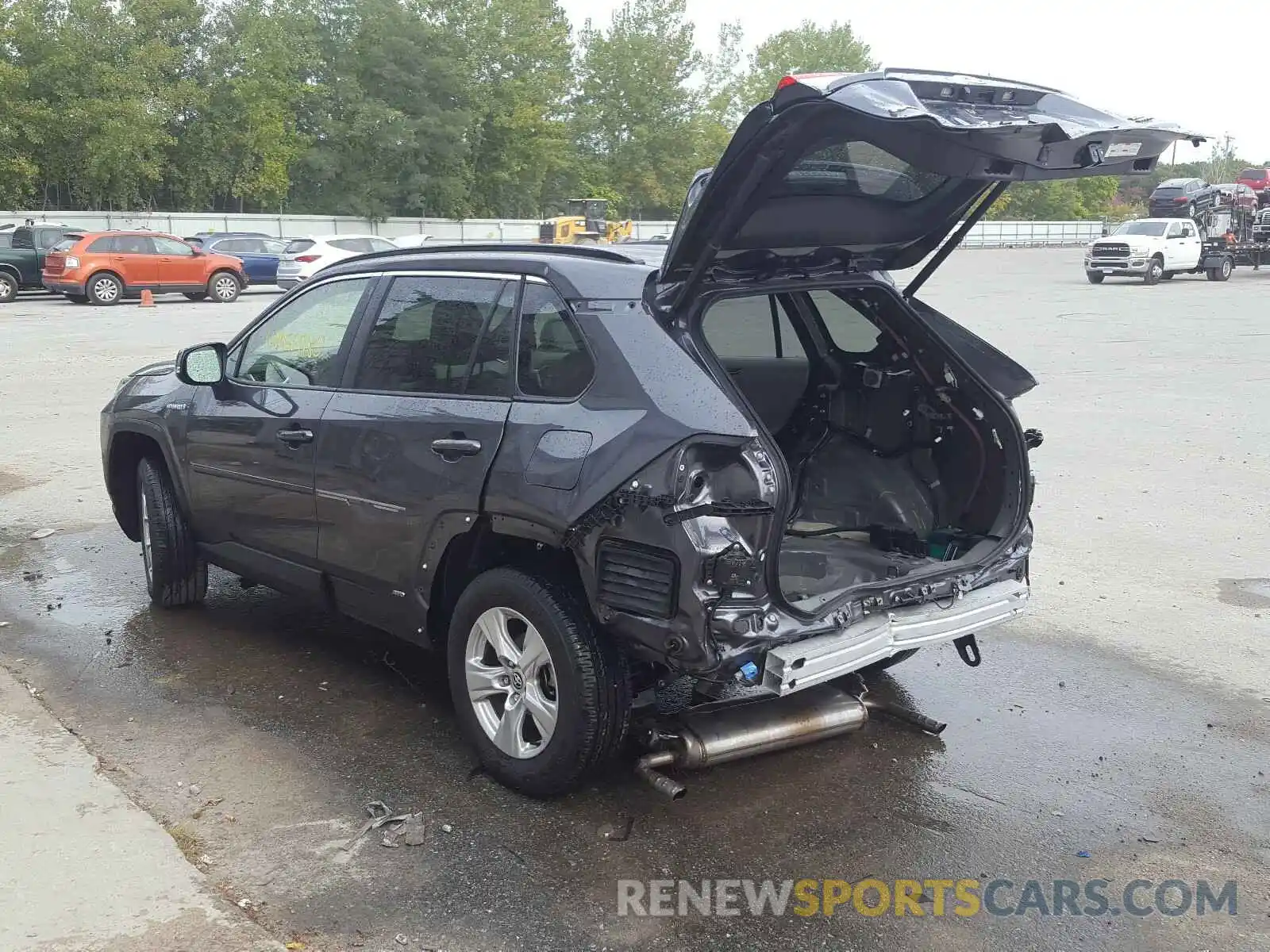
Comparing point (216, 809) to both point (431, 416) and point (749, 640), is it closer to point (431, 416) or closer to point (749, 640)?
point (431, 416)

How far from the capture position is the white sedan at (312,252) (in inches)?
1100

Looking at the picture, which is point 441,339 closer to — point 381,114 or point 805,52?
point 381,114

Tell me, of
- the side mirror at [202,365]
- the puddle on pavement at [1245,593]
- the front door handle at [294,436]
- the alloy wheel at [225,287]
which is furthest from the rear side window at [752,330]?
the alloy wheel at [225,287]

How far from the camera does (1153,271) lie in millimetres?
33625

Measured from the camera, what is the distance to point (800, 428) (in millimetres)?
5098

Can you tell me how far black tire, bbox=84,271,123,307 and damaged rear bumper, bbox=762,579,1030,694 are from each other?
2549cm

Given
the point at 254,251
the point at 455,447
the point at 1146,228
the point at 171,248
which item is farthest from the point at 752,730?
the point at 1146,228

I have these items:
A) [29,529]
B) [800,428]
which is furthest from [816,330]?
[29,529]

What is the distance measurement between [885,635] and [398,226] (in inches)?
2144

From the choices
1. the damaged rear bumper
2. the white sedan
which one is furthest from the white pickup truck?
the damaged rear bumper

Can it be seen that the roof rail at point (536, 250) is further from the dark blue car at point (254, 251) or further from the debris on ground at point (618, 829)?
the dark blue car at point (254, 251)

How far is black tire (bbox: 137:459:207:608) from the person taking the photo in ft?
19.2

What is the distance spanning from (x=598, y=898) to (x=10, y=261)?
2832 cm

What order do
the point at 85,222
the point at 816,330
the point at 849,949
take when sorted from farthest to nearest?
the point at 85,222, the point at 816,330, the point at 849,949
